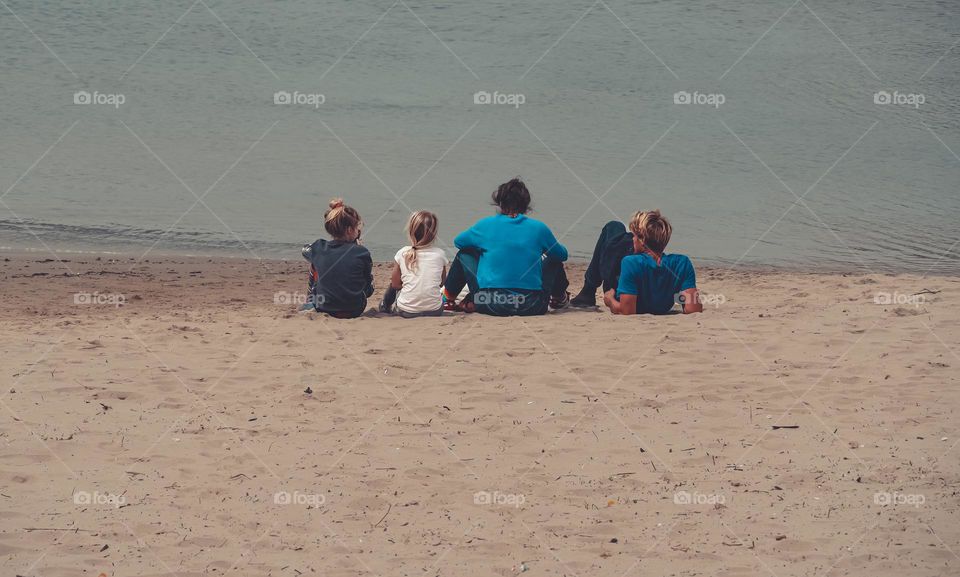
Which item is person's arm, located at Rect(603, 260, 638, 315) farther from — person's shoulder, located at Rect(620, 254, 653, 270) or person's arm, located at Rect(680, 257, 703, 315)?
person's arm, located at Rect(680, 257, 703, 315)

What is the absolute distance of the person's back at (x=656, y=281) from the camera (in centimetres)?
820

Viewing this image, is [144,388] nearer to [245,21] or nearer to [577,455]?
[577,455]

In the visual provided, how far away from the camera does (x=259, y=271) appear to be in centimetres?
1094

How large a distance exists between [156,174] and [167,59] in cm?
754

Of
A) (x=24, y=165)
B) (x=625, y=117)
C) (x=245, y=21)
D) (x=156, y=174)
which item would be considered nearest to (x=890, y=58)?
(x=625, y=117)
